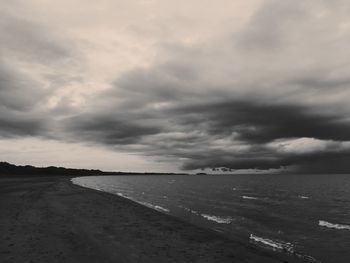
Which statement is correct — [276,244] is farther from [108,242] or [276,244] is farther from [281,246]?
[108,242]

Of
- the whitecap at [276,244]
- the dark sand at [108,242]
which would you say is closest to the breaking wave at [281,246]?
the whitecap at [276,244]

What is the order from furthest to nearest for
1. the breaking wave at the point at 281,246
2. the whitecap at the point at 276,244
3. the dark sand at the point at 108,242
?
the whitecap at the point at 276,244 < the breaking wave at the point at 281,246 < the dark sand at the point at 108,242

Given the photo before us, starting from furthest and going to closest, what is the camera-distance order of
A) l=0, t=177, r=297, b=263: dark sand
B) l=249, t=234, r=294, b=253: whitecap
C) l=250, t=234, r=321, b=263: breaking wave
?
1. l=249, t=234, r=294, b=253: whitecap
2. l=250, t=234, r=321, b=263: breaking wave
3. l=0, t=177, r=297, b=263: dark sand

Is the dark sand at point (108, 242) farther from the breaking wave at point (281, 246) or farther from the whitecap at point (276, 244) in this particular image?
the whitecap at point (276, 244)

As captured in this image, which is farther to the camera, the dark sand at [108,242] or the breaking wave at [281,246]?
the breaking wave at [281,246]

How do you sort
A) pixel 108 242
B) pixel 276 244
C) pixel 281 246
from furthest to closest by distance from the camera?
pixel 276 244 → pixel 281 246 → pixel 108 242

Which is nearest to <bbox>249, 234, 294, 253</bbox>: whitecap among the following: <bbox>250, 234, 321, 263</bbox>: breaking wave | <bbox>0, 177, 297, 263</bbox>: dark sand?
<bbox>250, 234, 321, 263</bbox>: breaking wave

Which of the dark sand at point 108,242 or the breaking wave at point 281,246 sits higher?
the dark sand at point 108,242

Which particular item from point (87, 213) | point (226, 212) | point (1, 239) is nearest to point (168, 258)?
point (1, 239)

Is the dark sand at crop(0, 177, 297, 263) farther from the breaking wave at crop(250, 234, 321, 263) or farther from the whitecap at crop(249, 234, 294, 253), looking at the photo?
the whitecap at crop(249, 234, 294, 253)

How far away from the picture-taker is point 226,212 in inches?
1864

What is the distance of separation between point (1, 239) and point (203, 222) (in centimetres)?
2175

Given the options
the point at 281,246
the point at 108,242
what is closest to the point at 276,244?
the point at 281,246

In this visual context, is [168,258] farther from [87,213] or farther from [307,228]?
[307,228]
